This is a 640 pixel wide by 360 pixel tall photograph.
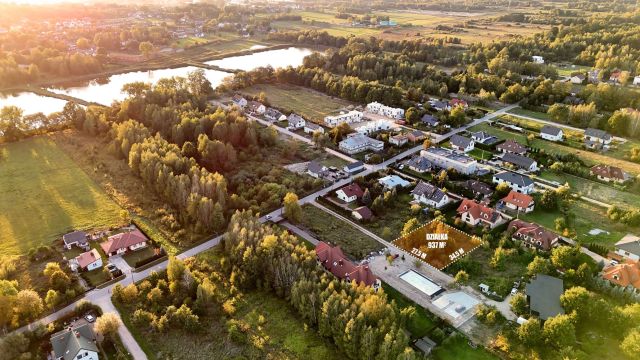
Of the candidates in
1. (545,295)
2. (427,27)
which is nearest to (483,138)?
(545,295)

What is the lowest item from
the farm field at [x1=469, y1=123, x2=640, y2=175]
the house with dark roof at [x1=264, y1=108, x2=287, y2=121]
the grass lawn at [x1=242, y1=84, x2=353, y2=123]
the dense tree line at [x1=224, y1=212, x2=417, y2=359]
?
the farm field at [x1=469, y1=123, x2=640, y2=175]

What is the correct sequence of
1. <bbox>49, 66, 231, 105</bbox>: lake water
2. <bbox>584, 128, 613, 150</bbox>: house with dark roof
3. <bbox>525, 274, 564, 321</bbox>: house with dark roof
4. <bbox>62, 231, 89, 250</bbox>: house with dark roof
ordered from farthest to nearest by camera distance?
<bbox>49, 66, 231, 105</bbox>: lake water, <bbox>584, 128, 613, 150</bbox>: house with dark roof, <bbox>62, 231, 89, 250</bbox>: house with dark roof, <bbox>525, 274, 564, 321</bbox>: house with dark roof

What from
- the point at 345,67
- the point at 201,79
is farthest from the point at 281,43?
the point at 201,79

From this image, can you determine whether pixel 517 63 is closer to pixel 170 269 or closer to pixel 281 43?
pixel 281 43

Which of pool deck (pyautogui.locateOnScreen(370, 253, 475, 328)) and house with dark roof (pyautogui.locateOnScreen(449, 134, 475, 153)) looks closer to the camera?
pool deck (pyautogui.locateOnScreen(370, 253, 475, 328))

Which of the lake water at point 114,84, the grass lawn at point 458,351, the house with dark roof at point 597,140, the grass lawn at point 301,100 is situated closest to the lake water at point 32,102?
the lake water at point 114,84

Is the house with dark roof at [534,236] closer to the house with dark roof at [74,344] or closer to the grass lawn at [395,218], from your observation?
the grass lawn at [395,218]

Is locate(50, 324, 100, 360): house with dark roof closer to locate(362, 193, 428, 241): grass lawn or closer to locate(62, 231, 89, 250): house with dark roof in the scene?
locate(62, 231, 89, 250): house with dark roof

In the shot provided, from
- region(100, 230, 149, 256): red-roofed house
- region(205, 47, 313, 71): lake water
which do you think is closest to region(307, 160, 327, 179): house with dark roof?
region(100, 230, 149, 256): red-roofed house
